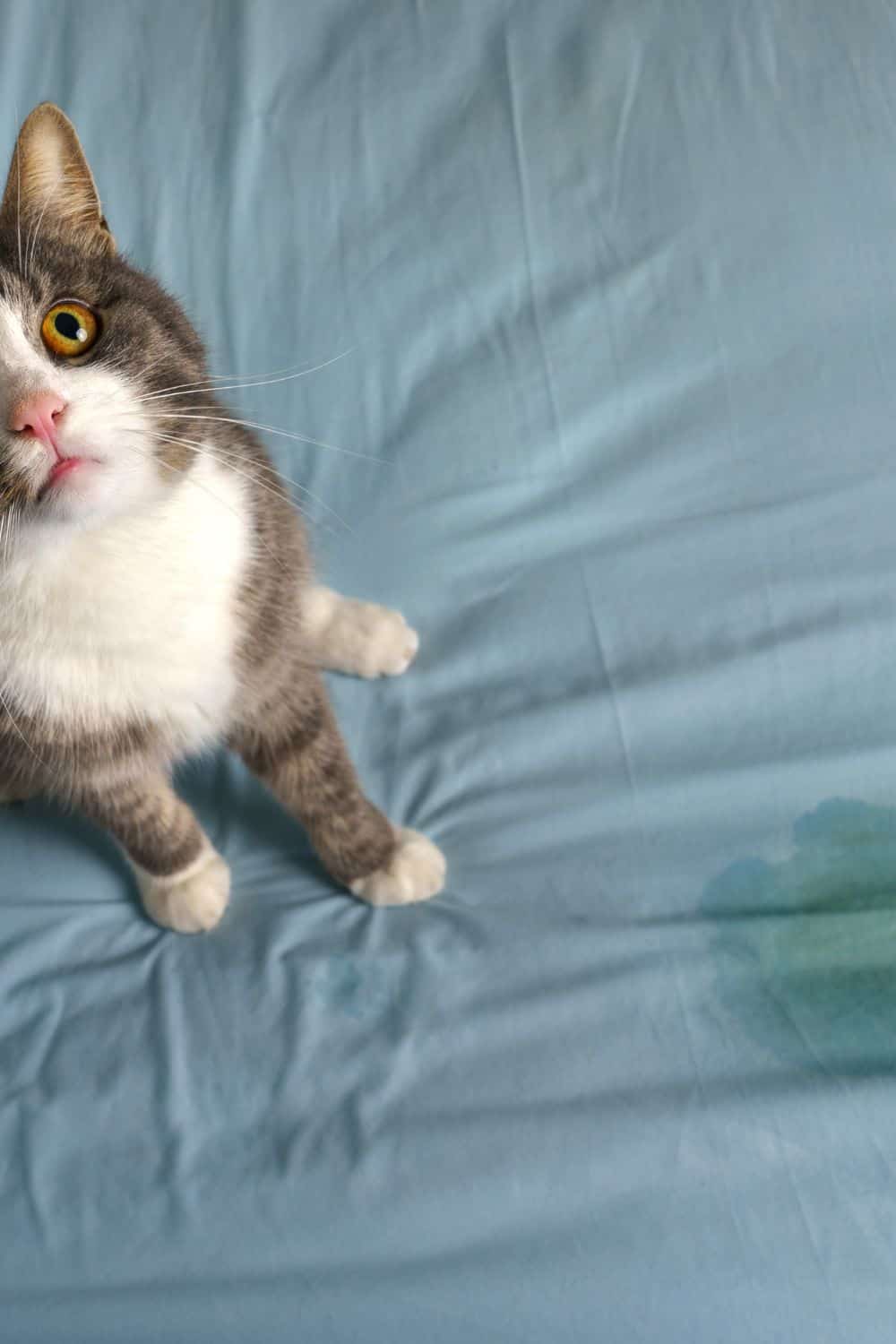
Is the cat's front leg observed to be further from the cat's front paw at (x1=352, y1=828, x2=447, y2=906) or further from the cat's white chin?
the cat's white chin

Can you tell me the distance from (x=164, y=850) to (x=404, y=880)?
234mm

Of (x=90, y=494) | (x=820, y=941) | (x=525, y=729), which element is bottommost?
(x=820, y=941)

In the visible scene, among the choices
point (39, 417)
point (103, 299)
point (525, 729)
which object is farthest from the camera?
point (525, 729)

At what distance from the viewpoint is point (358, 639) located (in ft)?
4.42

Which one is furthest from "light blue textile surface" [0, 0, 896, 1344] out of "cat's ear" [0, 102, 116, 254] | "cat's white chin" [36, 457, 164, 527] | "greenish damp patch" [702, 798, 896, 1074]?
"cat's ear" [0, 102, 116, 254]

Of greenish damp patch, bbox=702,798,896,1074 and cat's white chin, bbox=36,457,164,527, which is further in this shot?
greenish damp patch, bbox=702,798,896,1074

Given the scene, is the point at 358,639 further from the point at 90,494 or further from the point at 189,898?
the point at 90,494

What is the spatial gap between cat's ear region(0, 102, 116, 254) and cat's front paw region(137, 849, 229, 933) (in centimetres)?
58

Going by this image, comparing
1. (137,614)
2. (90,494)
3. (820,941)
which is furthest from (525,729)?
(90,494)

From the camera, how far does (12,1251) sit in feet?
3.00

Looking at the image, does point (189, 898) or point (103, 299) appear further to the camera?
point (189, 898)

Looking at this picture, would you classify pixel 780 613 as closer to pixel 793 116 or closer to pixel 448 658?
pixel 448 658

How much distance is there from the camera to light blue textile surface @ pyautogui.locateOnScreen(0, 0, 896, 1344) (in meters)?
0.88

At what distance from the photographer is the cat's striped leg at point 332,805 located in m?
1.13
